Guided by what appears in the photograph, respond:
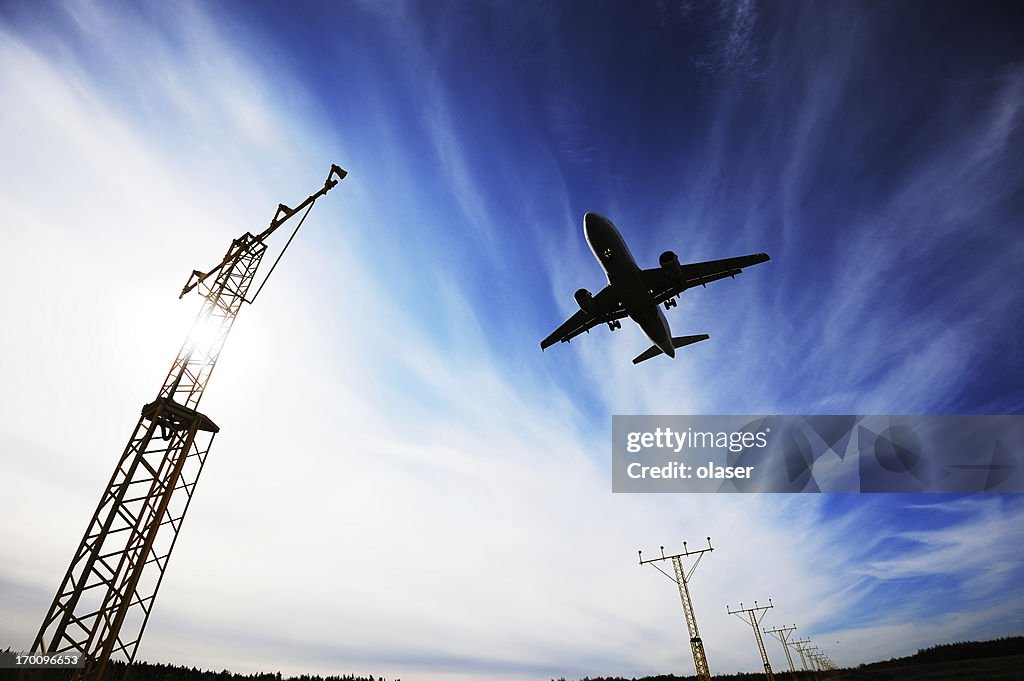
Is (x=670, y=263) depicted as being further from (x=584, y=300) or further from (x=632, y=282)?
(x=584, y=300)

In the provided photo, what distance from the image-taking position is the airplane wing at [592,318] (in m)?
31.9

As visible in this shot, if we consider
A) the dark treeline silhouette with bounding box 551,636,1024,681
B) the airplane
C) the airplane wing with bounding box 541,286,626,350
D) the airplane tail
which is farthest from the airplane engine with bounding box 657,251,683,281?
the dark treeline silhouette with bounding box 551,636,1024,681

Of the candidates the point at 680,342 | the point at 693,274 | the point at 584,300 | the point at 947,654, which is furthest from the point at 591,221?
the point at 947,654

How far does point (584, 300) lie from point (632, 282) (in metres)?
3.72

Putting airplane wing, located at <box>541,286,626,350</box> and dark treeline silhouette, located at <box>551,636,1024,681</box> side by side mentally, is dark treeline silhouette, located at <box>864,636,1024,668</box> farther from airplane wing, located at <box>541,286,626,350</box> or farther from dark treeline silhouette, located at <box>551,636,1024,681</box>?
airplane wing, located at <box>541,286,626,350</box>

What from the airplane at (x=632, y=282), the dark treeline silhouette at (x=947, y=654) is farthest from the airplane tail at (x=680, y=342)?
the dark treeline silhouette at (x=947, y=654)

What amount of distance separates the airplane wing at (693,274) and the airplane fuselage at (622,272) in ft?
3.04

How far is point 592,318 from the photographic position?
34156 mm

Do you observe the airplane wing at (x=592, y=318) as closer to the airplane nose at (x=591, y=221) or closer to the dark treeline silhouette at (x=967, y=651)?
the airplane nose at (x=591, y=221)

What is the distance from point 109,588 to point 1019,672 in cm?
7142

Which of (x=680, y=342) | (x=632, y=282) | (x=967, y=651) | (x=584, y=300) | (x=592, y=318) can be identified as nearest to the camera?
(x=632, y=282)

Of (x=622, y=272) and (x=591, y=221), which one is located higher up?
(x=591, y=221)

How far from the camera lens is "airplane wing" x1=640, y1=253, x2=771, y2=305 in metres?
29.5

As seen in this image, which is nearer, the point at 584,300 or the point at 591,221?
the point at 591,221
